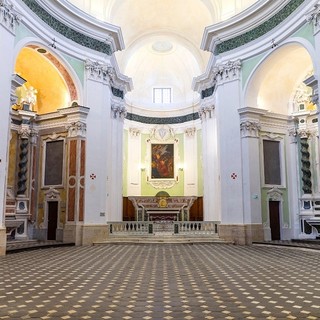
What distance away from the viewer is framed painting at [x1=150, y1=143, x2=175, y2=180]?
24734mm

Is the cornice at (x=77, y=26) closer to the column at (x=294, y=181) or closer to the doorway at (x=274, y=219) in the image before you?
the column at (x=294, y=181)

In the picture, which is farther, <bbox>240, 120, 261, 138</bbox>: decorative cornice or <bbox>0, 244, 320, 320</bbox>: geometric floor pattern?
<bbox>240, 120, 261, 138</bbox>: decorative cornice

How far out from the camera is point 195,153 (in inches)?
955

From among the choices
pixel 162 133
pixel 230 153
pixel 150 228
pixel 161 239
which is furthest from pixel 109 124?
pixel 162 133

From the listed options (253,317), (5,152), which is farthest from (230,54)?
(253,317)

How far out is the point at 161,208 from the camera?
22078mm

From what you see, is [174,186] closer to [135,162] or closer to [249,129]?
[135,162]

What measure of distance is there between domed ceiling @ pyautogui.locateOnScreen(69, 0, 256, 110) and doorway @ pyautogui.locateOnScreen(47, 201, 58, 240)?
867cm

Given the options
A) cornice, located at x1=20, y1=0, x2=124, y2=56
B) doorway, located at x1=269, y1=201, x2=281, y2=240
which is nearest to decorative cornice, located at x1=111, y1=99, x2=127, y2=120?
cornice, located at x1=20, y1=0, x2=124, y2=56

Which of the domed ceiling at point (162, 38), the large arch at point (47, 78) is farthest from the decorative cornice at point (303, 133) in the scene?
the large arch at point (47, 78)

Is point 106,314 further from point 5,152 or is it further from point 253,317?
point 5,152

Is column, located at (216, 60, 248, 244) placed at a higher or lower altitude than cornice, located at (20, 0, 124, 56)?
lower

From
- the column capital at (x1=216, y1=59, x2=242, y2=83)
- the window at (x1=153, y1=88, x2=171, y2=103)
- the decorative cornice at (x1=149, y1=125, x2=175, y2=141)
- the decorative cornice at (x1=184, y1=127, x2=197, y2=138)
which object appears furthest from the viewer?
the window at (x1=153, y1=88, x2=171, y2=103)

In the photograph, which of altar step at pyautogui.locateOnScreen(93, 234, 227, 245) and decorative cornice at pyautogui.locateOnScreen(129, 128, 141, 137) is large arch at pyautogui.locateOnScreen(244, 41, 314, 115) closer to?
altar step at pyautogui.locateOnScreen(93, 234, 227, 245)
